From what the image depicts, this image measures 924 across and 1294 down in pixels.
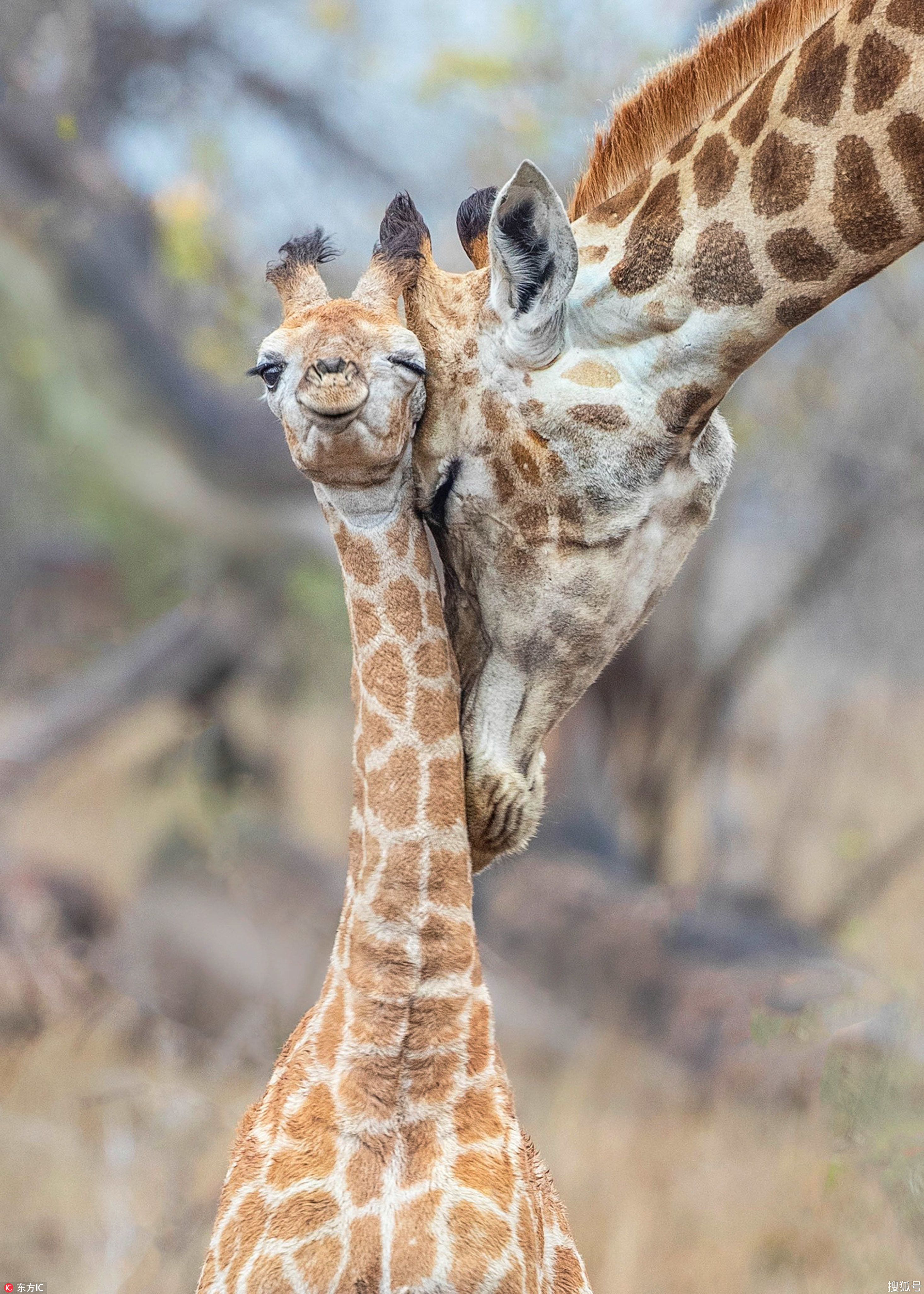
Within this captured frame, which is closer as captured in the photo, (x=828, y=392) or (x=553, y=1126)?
(x=553, y=1126)

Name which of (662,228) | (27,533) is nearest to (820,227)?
(662,228)

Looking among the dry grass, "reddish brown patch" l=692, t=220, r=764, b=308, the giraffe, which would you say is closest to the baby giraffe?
the giraffe

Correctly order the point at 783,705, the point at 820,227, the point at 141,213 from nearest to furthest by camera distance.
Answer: the point at 820,227 < the point at 141,213 < the point at 783,705

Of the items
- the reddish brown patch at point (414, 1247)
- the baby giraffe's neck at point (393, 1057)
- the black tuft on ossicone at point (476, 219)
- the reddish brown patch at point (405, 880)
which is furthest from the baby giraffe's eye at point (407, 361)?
the reddish brown patch at point (414, 1247)

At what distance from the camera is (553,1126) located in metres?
6.23

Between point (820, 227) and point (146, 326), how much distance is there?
23.0ft

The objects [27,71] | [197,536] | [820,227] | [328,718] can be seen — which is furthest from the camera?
[328,718]

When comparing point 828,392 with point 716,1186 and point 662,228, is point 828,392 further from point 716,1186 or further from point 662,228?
point 662,228

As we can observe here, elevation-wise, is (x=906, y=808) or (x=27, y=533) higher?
(x=27, y=533)

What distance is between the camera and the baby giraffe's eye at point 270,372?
2006mm

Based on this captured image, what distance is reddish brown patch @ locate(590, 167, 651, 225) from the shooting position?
6.99 ft

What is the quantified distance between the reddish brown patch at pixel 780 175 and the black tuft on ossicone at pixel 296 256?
31.1 inches

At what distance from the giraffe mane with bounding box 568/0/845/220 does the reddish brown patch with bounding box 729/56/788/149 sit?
0.06 meters

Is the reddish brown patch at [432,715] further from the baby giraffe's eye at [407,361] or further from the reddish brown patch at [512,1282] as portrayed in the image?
the reddish brown patch at [512,1282]
